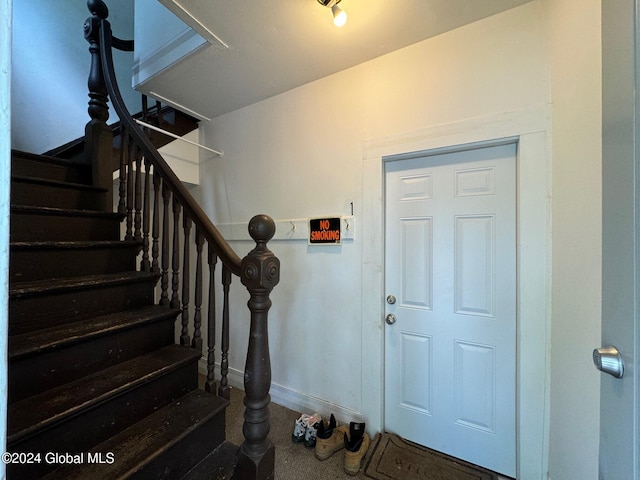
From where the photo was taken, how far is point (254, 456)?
0.99m

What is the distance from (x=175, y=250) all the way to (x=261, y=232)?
745 mm

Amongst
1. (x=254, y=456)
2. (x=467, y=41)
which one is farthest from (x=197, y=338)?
(x=467, y=41)

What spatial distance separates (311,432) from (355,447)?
11.8 inches

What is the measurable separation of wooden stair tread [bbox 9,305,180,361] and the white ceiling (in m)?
1.61

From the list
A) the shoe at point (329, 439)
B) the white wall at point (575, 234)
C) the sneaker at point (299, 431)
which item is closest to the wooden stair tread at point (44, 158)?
the sneaker at point (299, 431)

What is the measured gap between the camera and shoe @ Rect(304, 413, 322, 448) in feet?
5.20

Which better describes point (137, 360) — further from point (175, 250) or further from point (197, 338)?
point (175, 250)

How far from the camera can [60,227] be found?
1386mm

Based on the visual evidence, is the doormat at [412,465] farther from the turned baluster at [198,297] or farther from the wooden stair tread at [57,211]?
the wooden stair tread at [57,211]

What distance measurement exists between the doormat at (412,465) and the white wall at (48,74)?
3647 mm

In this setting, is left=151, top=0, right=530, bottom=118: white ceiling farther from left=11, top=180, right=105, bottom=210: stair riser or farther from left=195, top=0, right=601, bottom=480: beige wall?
left=11, top=180, right=105, bottom=210: stair riser

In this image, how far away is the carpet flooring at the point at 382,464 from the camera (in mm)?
1369

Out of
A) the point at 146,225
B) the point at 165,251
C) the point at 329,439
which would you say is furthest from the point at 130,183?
the point at 329,439

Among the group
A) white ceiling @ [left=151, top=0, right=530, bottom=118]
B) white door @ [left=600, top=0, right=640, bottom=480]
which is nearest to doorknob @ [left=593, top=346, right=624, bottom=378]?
white door @ [left=600, top=0, right=640, bottom=480]
